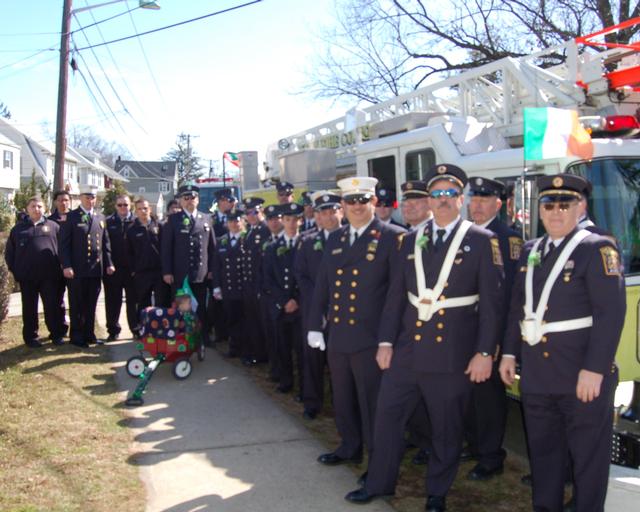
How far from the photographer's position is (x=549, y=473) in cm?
366

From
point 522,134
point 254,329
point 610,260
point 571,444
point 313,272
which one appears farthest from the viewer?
point 254,329

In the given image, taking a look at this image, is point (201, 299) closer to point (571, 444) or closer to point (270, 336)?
point (270, 336)

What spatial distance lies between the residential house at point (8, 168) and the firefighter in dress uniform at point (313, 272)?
39.7m

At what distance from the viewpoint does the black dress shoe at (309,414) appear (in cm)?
589

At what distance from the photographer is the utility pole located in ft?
51.3

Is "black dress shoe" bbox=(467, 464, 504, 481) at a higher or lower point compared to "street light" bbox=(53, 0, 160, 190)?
lower

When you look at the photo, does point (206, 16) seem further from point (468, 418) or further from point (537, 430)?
point (537, 430)

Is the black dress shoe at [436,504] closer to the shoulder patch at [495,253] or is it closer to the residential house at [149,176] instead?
the shoulder patch at [495,253]

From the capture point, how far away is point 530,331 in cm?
358

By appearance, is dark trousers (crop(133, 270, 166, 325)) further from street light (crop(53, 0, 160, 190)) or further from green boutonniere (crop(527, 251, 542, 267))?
street light (crop(53, 0, 160, 190))

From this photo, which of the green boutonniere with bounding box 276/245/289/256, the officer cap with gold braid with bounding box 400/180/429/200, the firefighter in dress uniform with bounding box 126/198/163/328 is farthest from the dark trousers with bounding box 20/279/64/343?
the officer cap with gold braid with bounding box 400/180/429/200

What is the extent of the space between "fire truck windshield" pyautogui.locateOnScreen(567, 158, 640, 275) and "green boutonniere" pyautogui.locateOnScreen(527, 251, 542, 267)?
4.38 feet

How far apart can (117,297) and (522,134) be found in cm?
572

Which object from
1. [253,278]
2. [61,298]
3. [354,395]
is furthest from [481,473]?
[61,298]
